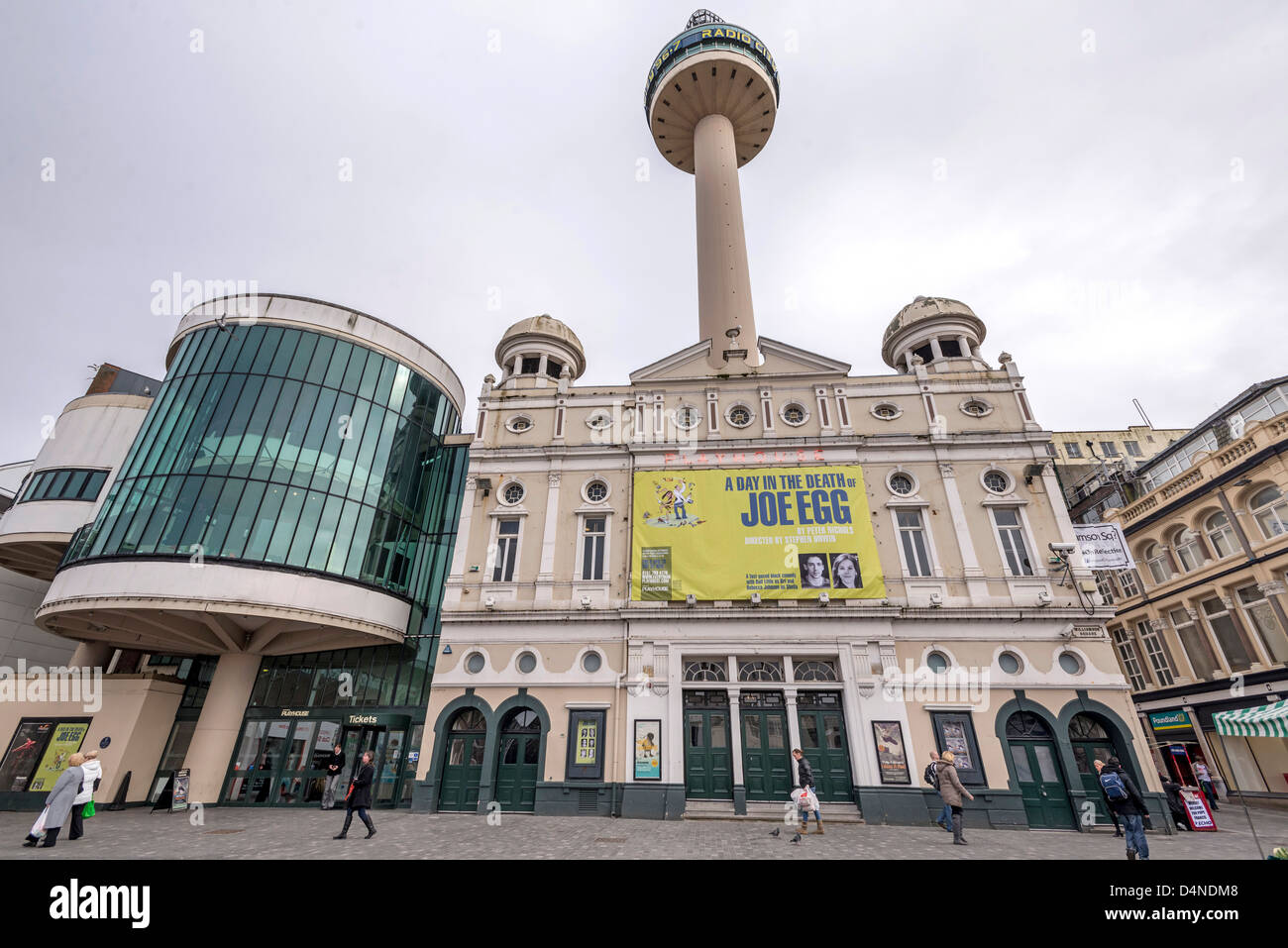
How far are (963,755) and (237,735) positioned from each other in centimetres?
2763

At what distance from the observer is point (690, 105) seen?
134 feet

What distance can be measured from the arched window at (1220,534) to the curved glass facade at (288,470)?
35.1m

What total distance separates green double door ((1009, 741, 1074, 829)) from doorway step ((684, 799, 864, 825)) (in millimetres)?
5288

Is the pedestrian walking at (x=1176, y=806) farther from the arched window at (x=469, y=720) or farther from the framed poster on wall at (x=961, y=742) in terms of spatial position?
the arched window at (x=469, y=720)

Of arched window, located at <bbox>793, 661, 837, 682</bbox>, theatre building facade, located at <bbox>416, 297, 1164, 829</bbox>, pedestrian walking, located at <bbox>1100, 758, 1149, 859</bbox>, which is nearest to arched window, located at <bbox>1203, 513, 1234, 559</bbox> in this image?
theatre building facade, located at <bbox>416, 297, 1164, 829</bbox>

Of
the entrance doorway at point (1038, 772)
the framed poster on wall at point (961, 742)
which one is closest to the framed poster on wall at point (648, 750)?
the framed poster on wall at point (961, 742)

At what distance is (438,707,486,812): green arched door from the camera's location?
18.8 meters

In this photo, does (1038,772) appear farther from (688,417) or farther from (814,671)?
(688,417)

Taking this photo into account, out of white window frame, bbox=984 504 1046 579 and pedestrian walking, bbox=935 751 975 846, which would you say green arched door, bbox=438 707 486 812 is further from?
white window frame, bbox=984 504 1046 579

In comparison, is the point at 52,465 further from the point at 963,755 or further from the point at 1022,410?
the point at 1022,410

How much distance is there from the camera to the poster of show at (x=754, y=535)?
19859 millimetres

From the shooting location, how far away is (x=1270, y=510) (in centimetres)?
2262

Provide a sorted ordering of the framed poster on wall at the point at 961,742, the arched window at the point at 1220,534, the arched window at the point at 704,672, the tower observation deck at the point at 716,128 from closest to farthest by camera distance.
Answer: the framed poster on wall at the point at 961,742 < the arched window at the point at 704,672 < the arched window at the point at 1220,534 < the tower observation deck at the point at 716,128
